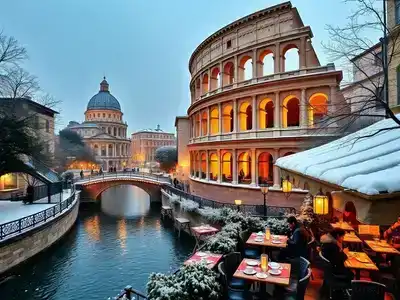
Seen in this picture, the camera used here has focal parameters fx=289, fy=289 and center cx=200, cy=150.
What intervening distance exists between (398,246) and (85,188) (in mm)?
40730

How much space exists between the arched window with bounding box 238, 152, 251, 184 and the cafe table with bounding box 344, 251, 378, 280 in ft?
58.5

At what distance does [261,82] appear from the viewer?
25.3m

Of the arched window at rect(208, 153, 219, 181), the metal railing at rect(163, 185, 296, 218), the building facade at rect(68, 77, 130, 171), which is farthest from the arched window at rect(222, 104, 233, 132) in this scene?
the building facade at rect(68, 77, 130, 171)

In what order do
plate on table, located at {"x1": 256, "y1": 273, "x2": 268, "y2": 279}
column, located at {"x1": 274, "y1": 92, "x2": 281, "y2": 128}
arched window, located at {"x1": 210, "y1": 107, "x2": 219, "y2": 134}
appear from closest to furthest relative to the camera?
plate on table, located at {"x1": 256, "y1": 273, "x2": 268, "y2": 279}, column, located at {"x1": 274, "y1": 92, "x2": 281, "y2": 128}, arched window, located at {"x1": 210, "y1": 107, "x2": 219, "y2": 134}

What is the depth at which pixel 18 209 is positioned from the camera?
23.0 meters

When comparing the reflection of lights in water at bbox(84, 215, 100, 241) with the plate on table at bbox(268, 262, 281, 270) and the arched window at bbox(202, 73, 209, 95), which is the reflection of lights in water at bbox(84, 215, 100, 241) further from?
the plate on table at bbox(268, 262, 281, 270)

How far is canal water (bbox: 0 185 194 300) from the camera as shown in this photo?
597 inches

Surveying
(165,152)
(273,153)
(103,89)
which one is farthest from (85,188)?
(103,89)

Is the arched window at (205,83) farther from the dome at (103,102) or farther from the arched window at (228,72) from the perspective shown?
the dome at (103,102)

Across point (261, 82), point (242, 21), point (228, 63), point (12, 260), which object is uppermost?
point (242, 21)

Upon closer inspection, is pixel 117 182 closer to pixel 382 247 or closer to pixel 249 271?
pixel 249 271

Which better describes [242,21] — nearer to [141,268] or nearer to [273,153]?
[273,153]

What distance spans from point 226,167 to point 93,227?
14.9 m

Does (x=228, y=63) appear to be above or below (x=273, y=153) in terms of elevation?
above
